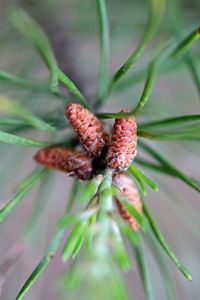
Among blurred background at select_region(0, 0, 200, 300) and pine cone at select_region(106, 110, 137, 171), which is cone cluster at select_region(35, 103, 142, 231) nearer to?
pine cone at select_region(106, 110, 137, 171)

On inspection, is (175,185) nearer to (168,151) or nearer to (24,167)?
(168,151)

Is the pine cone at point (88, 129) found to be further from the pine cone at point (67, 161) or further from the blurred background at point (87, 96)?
the blurred background at point (87, 96)

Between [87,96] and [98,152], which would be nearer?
[98,152]

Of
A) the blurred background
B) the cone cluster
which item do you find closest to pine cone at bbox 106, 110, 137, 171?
the cone cluster

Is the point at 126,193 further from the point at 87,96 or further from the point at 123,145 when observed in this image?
the point at 87,96

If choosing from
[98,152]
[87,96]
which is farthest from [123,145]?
[87,96]

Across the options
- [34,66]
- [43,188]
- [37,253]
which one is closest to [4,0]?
[34,66]
